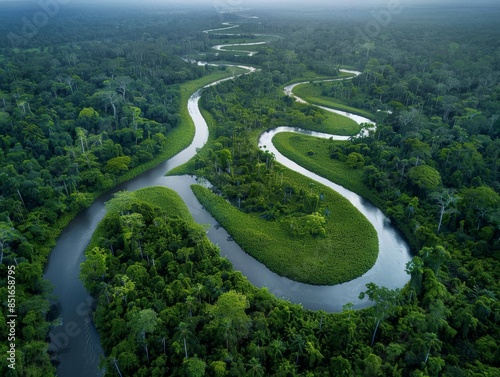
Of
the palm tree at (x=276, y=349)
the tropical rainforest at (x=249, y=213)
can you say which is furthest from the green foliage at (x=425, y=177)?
the palm tree at (x=276, y=349)

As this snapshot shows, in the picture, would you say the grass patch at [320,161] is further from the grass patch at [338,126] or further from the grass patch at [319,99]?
the grass patch at [319,99]

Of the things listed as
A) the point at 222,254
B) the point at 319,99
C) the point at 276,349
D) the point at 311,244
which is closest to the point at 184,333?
the point at 276,349

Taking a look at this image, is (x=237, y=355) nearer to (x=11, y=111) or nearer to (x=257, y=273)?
(x=257, y=273)

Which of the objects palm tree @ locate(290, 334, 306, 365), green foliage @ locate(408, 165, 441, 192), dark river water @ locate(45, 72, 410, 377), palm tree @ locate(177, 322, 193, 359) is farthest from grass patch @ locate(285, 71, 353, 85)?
palm tree @ locate(177, 322, 193, 359)

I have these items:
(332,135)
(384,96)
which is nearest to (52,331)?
(332,135)

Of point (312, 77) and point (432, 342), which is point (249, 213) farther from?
point (312, 77)
